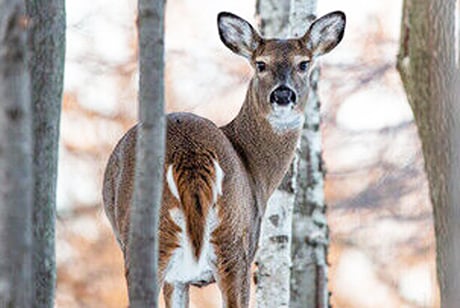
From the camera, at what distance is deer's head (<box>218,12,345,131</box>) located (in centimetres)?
722

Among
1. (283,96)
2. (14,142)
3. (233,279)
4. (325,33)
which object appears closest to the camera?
(14,142)

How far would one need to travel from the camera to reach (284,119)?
7.39m

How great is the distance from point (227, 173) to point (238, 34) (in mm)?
1789

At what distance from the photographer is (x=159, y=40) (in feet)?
14.2

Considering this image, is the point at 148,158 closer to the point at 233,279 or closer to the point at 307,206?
the point at 233,279

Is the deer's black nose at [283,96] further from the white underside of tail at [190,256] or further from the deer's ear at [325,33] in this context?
the white underside of tail at [190,256]

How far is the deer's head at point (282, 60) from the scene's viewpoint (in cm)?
722

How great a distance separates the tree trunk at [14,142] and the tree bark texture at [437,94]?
3.57 metres

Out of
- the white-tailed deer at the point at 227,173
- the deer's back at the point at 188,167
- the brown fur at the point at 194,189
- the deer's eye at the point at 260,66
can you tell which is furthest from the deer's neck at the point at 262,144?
the brown fur at the point at 194,189

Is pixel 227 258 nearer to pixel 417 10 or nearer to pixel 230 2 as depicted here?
pixel 417 10

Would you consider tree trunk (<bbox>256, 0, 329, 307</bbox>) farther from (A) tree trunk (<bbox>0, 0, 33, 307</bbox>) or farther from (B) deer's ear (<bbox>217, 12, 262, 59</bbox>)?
(A) tree trunk (<bbox>0, 0, 33, 307</bbox>)

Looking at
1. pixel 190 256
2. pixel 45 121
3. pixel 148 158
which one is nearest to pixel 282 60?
pixel 190 256

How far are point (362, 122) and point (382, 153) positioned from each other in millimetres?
800

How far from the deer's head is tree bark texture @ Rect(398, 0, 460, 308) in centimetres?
45
